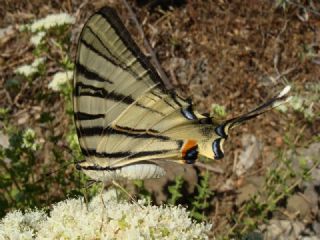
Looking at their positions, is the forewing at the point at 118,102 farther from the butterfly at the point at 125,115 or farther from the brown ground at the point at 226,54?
the brown ground at the point at 226,54

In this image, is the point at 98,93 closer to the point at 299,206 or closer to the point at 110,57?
the point at 110,57

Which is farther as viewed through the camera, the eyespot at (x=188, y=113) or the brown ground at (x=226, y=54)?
the brown ground at (x=226, y=54)

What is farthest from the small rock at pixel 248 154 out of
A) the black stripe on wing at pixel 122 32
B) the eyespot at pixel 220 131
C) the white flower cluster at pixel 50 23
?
the black stripe on wing at pixel 122 32

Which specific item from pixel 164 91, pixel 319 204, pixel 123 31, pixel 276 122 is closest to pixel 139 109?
pixel 164 91

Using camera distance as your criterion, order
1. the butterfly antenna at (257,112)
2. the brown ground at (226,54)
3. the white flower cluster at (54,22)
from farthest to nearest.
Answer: the brown ground at (226,54)
the white flower cluster at (54,22)
the butterfly antenna at (257,112)

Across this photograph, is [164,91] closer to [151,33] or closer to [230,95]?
[230,95]

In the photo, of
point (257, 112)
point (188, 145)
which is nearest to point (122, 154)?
point (188, 145)
